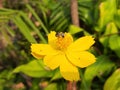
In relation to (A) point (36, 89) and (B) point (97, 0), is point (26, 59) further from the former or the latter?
(B) point (97, 0)

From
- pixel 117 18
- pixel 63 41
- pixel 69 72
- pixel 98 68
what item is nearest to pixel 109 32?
pixel 117 18

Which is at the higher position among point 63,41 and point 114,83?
point 63,41

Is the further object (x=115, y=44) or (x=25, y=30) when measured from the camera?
(x=115, y=44)

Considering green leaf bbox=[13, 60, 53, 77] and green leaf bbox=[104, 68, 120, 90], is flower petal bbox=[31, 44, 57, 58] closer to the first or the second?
green leaf bbox=[104, 68, 120, 90]

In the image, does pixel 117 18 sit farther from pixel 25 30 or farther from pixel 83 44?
pixel 83 44

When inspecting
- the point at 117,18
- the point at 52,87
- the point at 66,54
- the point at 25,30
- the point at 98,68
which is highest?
the point at 66,54

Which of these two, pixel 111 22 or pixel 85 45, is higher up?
pixel 85 45

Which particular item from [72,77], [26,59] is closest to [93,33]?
[26,59]

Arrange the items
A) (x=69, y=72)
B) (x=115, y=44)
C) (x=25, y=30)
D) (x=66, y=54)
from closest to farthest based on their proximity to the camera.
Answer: (x=69, y=72) → (x=66, y=54) → (x=25, y=30) → (x=115, y=44)
